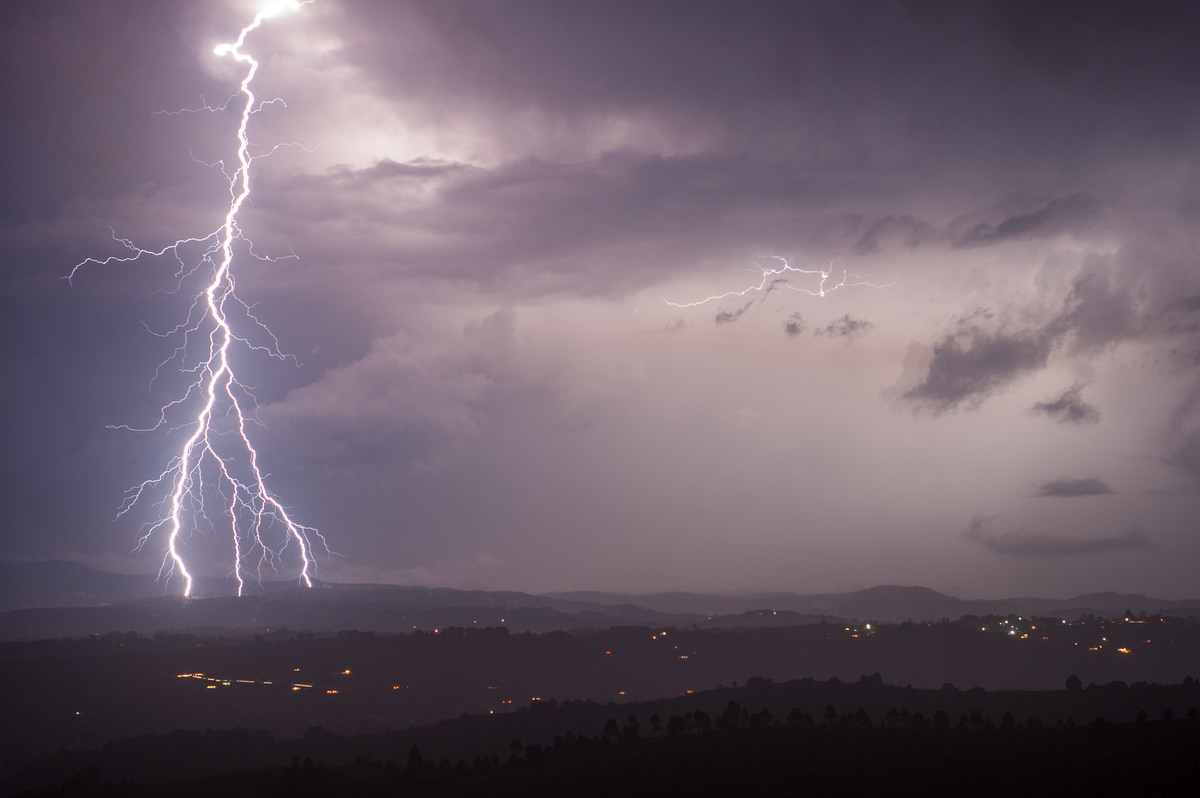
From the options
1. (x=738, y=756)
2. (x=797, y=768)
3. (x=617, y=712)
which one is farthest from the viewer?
(x=617, y=712)

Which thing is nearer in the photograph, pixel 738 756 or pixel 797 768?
pixel 797 768

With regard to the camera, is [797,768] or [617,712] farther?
[617,712]

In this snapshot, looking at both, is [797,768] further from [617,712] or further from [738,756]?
[617,712]

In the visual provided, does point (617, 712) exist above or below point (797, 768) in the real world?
below

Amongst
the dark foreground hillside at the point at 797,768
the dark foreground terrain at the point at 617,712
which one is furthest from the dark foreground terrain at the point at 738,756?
the dark foreground terrain at the point at 617,712

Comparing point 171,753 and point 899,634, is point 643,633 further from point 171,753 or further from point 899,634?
point 171,753

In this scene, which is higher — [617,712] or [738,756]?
[738,756]

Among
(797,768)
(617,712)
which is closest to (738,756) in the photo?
(797,768)

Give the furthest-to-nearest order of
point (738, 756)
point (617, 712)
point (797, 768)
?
point (617, 712), point (738, 756), point (797, 768)

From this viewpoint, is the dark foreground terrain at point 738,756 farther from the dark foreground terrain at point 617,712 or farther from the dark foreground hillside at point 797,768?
the dark foreground terrain at point 617,712

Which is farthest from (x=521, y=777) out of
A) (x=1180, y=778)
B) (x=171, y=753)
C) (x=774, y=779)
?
(x=171, y=753)

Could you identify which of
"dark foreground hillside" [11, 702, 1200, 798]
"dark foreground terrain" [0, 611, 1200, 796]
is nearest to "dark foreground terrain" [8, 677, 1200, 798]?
"dark foreground hillside" [11, 702, 1200, 798]
